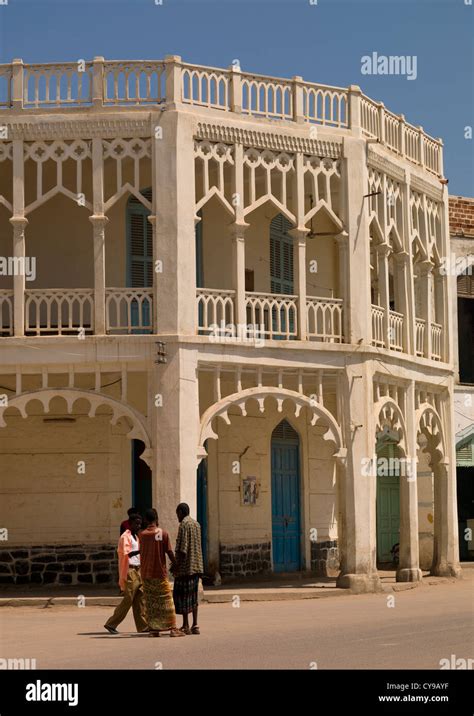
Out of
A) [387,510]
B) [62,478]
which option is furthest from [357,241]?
[387,510]

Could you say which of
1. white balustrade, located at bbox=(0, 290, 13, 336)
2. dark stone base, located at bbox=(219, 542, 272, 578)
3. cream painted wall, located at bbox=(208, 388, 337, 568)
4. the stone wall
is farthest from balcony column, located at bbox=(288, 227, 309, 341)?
the stone wall

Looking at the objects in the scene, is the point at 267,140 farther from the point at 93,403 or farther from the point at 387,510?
the point at 387,510

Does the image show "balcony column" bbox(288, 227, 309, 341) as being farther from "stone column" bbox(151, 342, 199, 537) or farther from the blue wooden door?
the blue wooden door

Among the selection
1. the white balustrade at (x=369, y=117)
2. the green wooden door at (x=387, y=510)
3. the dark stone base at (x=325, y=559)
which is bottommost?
the dark stone base at (x=325, y=559)

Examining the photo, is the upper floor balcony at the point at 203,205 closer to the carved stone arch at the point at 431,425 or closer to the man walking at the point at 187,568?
the carved stone arch at the point at 431,425

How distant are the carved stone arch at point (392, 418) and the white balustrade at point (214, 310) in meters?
3.22

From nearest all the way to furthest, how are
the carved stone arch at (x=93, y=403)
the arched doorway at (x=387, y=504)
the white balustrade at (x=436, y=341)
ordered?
the carved stone arch at (x=93, y=403), the white balustrade at (x=436, y=341), the arched doorway at (x=387, y=504)

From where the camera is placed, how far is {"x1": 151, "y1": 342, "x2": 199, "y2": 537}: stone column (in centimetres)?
2097

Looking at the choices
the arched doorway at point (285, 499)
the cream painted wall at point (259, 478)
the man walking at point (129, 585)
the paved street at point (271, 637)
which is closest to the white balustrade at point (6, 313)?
the cream painted wall at point (259, 478)

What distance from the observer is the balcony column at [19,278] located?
21.6 meters

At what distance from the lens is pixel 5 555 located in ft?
76.9

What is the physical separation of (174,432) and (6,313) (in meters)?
4.11

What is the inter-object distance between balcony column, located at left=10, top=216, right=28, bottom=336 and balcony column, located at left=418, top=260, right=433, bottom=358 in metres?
8.44
